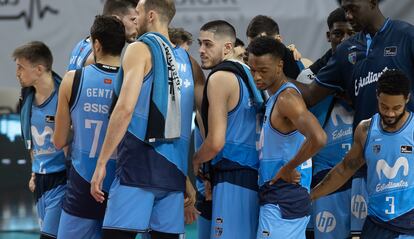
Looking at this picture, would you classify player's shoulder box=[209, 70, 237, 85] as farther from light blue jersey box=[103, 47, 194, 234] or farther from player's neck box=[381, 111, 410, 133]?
player's neck box=[381, 111, 410, 133]

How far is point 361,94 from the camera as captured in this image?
6.04 m

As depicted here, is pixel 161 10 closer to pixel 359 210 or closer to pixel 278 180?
pixel 278 180

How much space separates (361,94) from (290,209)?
3.37 feet

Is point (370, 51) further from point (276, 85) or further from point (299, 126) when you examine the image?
point (299, 126)

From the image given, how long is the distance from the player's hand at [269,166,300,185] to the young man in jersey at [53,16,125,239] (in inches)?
42.7

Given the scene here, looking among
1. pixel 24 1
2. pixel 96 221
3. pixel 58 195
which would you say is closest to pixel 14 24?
pixel 24 1

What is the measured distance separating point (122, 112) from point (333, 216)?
2.15 meters

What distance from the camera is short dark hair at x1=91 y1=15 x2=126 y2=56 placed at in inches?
229

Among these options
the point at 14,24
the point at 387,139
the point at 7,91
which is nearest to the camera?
the point at 387,139

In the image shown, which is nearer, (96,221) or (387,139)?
(387,139)

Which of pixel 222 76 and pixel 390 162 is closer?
pixel 390 162

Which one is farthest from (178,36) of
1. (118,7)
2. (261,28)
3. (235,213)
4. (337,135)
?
(235,213)

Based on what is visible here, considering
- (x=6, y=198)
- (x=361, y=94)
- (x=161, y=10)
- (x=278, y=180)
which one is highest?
(x=161, y=10)

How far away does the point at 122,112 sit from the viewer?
5.26 metres
